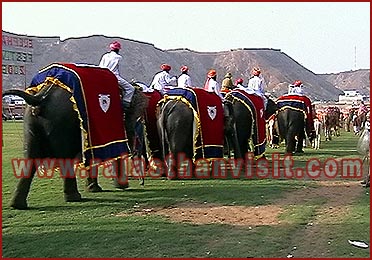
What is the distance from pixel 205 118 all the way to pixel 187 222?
404 cm

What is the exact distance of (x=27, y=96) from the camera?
793 centimetres

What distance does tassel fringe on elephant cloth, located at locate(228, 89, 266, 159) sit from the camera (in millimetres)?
13110

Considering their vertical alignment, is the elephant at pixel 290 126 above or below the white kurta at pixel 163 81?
below

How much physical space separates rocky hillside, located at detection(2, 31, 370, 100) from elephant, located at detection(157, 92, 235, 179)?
82.9m

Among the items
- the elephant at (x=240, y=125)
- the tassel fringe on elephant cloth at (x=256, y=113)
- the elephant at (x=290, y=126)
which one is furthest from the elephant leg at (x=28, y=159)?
the elephant at (x=290, y=126)

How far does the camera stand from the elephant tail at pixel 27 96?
7873 millimetres

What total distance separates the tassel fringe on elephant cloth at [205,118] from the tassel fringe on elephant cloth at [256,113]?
46.4 inches

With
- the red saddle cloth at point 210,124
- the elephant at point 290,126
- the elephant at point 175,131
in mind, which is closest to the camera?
the elephant at point 175,131

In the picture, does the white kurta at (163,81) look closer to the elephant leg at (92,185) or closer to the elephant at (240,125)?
the elephant at (240,125)

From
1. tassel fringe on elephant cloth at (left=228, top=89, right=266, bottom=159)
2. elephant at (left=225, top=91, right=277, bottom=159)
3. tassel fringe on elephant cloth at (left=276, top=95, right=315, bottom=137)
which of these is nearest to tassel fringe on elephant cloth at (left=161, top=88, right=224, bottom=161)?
elephant at (left=225, top=91, right=277, bottom=159)

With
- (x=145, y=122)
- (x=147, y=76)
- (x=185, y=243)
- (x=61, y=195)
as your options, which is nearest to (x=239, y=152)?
(x=145, y=122)

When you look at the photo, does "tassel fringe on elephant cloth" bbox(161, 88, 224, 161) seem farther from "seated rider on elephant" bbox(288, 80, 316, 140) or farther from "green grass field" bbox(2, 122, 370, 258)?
"seated rider on elephant" bbox(288, 80, 316, 140)

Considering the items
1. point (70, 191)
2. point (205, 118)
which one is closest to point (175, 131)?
point (205, 118)

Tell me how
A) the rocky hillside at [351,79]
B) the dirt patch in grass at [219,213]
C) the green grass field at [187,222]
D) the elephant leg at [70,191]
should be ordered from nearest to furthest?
1. the green grass field at [187,222]
2. the dirt patch in grass at [219,213]
3. the elephant leg at [70,191]
4. the rocky hillside at [351,79]
